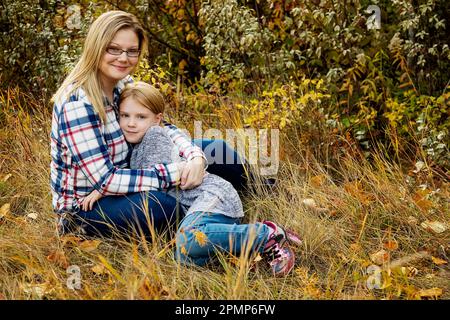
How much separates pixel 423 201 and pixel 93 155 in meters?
1.60

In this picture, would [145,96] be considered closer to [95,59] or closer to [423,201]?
[95,59]

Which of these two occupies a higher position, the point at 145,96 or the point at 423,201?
the point at 145,96

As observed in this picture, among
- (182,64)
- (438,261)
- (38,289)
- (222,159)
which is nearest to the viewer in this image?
(38,289)

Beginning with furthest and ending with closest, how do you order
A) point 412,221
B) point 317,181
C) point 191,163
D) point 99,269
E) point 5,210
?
1. point 317,181
2. point 5,210
3. point 412,221
4. point 191,163
5. point 99,269

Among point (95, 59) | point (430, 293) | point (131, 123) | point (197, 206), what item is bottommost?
point (430, 293)

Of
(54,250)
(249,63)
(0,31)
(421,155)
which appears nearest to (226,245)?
(54,250)

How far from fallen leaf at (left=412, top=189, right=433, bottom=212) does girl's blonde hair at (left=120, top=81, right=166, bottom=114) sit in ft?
4.40

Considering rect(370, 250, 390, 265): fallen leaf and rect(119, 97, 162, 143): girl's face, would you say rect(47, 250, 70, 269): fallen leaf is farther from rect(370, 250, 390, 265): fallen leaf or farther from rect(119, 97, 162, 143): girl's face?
rect(370, 250, 390, 265): fallen leaf

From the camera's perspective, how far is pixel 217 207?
2.89 meters

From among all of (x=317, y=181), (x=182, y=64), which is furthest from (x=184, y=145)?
(x=182, y=64)

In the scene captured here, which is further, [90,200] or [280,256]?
[90,200]

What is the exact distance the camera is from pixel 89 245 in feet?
9.45

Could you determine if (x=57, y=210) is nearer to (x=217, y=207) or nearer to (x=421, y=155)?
(x=217, y=207)
